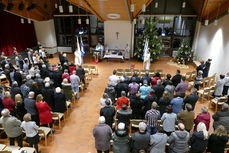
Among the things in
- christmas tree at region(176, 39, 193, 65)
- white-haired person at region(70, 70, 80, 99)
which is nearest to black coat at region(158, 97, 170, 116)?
white-haired person at region(70, 70, 80, 99)

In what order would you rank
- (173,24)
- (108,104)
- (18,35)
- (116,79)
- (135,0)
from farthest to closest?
1. (173,24)
2. (18,35)
3. (135,0)
4. (116,79)
5. (108,104)

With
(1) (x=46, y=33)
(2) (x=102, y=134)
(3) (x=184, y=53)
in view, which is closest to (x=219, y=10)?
(3) (x=184, y=53)

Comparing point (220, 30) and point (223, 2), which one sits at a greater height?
point (223, 2)

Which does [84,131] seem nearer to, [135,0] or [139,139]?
[139,139]

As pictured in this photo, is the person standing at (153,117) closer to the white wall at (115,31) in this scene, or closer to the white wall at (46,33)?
the white wall at (115,31)

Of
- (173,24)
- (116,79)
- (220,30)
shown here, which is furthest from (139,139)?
(173,24)

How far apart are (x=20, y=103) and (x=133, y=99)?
350cm

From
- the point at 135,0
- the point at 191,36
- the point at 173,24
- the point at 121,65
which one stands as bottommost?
the point at 121,65

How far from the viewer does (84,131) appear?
6.10 meters

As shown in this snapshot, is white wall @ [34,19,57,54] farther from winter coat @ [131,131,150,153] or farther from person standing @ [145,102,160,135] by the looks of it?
winter coat @ [131,131,150,153]

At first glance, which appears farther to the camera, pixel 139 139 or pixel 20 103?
pixel 20 103

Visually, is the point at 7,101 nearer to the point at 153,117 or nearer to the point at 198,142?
the point at 153,117

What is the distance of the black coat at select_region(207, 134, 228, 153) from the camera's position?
4031 mm

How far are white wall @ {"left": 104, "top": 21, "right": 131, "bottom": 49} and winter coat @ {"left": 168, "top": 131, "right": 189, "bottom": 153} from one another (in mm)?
11511
